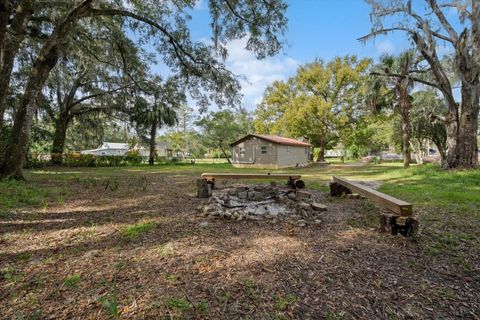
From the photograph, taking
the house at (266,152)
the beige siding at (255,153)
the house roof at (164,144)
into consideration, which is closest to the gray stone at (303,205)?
the house at (266,152)

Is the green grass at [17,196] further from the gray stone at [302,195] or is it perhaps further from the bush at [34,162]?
the bush at [34,162]

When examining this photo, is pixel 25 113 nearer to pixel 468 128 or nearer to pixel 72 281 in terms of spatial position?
pixel 72 281

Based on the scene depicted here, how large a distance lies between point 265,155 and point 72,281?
19295 mm

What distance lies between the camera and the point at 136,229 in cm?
353

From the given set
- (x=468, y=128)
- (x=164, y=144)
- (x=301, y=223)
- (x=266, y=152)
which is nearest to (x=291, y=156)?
(x=266, y=152)

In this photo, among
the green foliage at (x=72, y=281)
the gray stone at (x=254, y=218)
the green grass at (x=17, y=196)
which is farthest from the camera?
the green grass at (x=17, y=196)

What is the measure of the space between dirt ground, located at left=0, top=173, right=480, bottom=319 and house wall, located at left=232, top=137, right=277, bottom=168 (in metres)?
16.9

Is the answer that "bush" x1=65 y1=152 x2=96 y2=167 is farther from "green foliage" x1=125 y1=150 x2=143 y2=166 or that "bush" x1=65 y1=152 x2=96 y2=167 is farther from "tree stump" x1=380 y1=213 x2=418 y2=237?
"tree stump" x1=380 y1=213 x2=418 y2=237

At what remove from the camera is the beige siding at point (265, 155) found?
2069 cm

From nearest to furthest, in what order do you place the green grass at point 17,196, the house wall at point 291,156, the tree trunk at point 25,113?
the green grass at point 17,196 → the tree trunk at point 25,113 → the house wall at point 291,156

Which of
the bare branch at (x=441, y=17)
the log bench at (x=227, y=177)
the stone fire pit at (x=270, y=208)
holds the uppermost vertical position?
the bare branch at (x=441, y=17)

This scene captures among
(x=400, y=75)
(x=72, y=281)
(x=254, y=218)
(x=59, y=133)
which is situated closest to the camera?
(x=72, y=281)

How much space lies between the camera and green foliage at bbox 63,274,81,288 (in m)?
2.12

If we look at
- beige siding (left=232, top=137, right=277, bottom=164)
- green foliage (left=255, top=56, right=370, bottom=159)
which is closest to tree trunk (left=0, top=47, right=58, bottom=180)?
beige siding (left=232, top=137, right=277, bottom=164)
